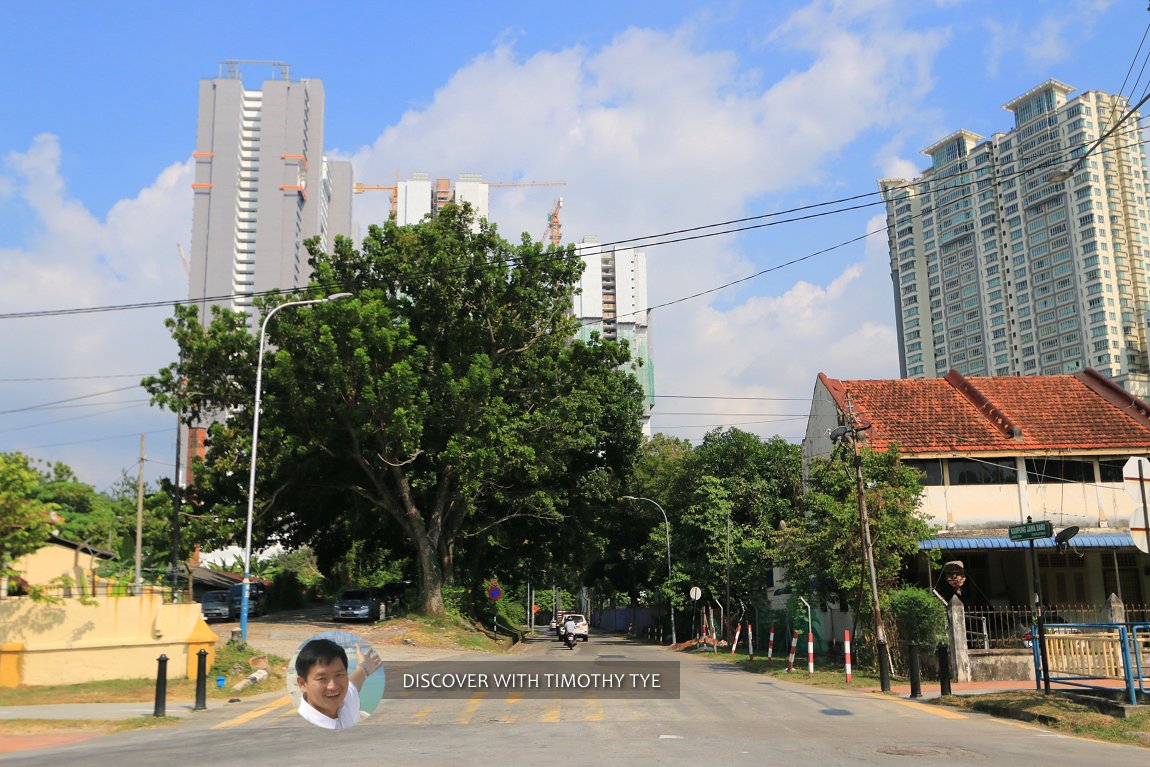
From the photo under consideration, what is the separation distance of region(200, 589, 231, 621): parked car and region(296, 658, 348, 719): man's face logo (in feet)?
97.9

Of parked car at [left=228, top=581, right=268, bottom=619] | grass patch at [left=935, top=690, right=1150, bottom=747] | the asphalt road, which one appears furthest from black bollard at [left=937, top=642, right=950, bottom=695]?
parked car at [left=228, top=581, right=268, bottom=619]

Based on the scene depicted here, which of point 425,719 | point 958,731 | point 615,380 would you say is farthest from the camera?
point 615,380

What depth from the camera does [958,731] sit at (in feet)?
41.3

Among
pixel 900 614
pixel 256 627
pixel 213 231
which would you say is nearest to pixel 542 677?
pixel 900 614

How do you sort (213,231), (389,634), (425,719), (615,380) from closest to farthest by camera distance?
(425,719), (389,634), (615,380), (213,231)

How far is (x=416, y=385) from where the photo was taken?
31672 millimetres

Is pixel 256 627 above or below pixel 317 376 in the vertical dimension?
below

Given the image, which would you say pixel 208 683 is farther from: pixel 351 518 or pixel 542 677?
pixel 351 518

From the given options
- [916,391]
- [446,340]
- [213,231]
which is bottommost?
[916,391]

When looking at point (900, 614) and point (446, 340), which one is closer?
point (900, 614)

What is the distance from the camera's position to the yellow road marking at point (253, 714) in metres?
13.3

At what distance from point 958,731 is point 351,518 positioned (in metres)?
30.6

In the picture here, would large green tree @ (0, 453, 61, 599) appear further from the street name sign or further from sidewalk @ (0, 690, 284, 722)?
the street name sign

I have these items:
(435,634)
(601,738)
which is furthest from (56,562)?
(601,738)
